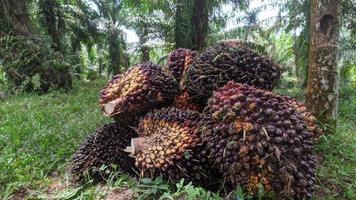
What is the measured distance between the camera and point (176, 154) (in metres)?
2.29

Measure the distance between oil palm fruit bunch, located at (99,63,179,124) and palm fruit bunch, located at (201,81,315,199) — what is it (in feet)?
2.22

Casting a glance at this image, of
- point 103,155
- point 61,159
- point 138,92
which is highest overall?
point 138,92

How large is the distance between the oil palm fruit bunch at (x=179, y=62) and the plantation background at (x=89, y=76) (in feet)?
0.87

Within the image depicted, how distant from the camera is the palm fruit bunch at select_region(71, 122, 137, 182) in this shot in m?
2.69

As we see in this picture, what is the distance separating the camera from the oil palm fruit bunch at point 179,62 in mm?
3199

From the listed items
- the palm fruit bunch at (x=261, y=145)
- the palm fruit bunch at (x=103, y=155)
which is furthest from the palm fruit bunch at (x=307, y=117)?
the palm fruit bunch at (x=103, y=155)

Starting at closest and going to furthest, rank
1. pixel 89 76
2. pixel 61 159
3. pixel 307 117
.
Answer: pixel 307 117 → pixel 61 159 → pixel 89 76

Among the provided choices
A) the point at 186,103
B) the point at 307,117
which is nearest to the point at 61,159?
the point at 186,103

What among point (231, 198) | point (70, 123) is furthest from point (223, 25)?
point (231, 198)

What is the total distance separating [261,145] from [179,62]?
1389mm

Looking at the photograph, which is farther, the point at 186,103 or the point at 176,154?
the point at 186,103

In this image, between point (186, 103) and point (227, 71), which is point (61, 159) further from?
point (227, 71)

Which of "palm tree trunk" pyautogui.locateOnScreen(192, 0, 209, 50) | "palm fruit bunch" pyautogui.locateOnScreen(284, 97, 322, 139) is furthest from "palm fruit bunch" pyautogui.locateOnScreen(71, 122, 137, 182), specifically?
"palm tree trunk" pyautogui.locateOnScreen(192, 0, 209, 50)

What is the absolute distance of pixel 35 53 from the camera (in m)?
6.61
